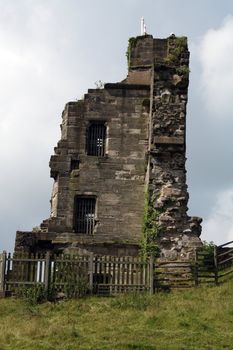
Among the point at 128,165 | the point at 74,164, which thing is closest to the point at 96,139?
the point at 74,164

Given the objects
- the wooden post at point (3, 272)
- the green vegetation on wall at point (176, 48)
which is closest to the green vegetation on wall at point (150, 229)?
the wooden post at point (3, 272)

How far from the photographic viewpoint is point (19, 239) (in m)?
23.5

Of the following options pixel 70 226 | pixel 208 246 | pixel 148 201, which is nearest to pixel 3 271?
pixel 70 226

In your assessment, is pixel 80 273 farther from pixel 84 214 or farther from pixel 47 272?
pixel 84 214

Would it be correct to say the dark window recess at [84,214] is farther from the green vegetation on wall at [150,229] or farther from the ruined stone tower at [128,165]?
the green vegetation on wall at [150,229]

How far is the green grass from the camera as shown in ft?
45.8

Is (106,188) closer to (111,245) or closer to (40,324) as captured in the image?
(111,245)

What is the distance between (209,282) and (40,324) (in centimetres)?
760

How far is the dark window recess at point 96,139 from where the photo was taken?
2577 cm

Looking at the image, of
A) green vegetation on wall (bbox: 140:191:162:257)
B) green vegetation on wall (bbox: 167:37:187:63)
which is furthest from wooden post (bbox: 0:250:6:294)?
green vegetation on wall (bbox: 167:37:187:63)

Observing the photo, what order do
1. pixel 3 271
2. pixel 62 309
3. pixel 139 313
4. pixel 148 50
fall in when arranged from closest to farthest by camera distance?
pixel 139 313 → pixel 62 309 → pixel 3 271 → pixel 148 50

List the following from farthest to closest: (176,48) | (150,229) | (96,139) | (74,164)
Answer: (176,48)
(96,139)
(74,164)
(150,229)

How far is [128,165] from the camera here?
25453mm

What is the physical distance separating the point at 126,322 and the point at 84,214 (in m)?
9.14
